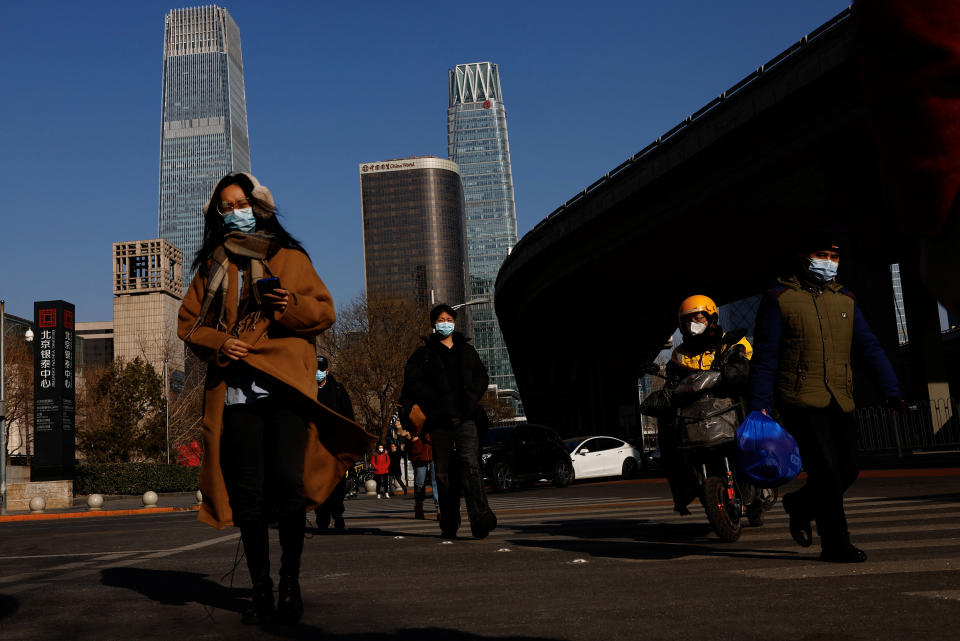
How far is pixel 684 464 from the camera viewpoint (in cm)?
724

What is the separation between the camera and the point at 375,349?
55.4 metres

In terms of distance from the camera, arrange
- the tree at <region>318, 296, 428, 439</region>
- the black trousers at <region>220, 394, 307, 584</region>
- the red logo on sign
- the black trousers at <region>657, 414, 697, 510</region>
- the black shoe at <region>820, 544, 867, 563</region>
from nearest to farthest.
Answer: the black trousers at <region>220, 394, 307, 584</region>, the black shoe at <region>820, 544, 867, 563</region>, the black trousers at <region>657, 414, 697, 510</region>, the red logo on sign, the tree at <region>318, 296, 428, 439</region>

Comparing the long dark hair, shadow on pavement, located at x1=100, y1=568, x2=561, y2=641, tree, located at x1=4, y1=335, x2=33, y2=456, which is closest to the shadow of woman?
shadow on pavement, located at x1=100, y1=568, x2=561, y2=641

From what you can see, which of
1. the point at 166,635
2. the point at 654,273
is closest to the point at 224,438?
the point at 166,635

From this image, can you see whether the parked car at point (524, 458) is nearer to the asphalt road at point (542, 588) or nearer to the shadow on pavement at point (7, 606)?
the asphalt road at point (542, 588)

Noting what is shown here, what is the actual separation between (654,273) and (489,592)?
125ft

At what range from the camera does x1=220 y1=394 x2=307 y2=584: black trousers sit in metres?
4.40

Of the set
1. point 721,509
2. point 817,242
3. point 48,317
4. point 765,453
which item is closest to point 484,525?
point 721,509

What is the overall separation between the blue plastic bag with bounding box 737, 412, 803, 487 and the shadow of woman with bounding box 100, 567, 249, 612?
2.73 meters

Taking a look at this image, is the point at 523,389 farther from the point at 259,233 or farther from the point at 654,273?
the point at 259,233

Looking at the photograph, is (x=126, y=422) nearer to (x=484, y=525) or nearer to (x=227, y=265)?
(x=484, y=525)

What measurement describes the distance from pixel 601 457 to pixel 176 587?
21.9 metres

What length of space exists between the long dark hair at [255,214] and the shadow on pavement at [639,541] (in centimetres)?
303

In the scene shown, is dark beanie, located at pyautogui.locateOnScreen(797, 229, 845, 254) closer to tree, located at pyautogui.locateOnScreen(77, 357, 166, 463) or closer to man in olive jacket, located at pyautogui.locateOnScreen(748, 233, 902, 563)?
man in olive jacket, located at pyautogui.locateOnScreen(748, 233, 902, 563)
